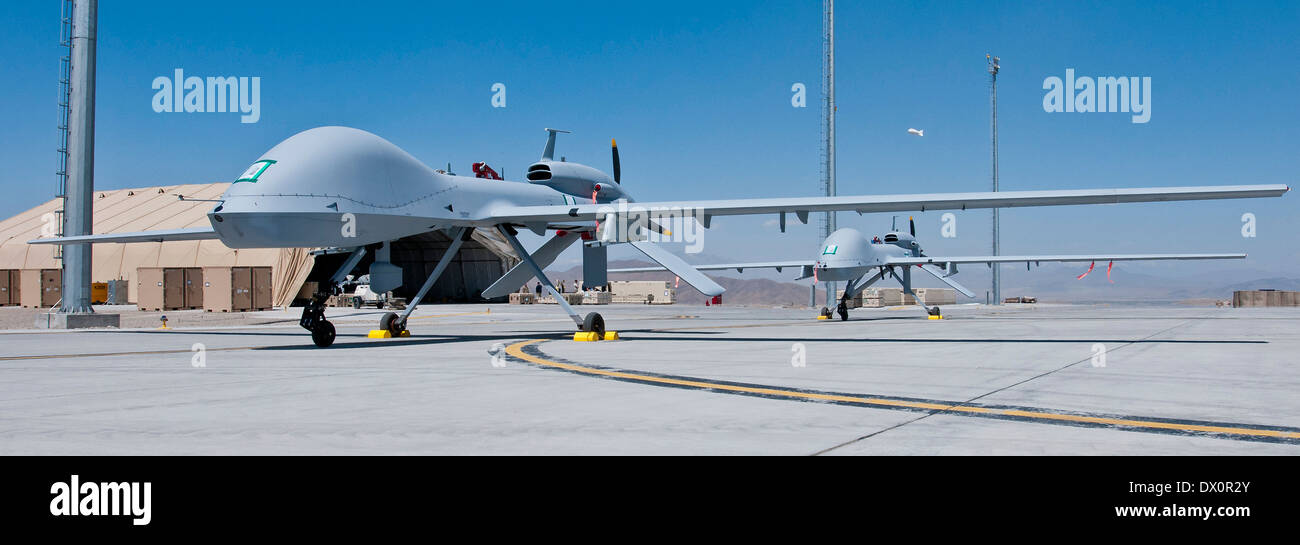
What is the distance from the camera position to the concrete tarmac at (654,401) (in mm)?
5395

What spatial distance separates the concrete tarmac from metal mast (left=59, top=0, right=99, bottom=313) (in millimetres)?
13935

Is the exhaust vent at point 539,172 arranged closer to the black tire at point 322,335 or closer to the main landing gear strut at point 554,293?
the main landing gear strut at point 554,293

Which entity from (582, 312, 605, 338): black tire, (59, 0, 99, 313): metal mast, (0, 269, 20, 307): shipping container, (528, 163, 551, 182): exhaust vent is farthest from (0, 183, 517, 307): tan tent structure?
(582, 312, 605, 338): black tire

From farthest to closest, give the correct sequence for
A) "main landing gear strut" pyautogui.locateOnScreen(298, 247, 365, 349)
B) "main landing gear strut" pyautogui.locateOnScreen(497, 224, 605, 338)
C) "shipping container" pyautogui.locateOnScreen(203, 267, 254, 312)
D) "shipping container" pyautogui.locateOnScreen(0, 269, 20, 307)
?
"shipping container" pyautogui.locateOnScreen(0, 269, 20, 307), "shipping container" pyautogui.locateOnScreen(203, 267, 254, 312), "main landing gear strut" pyautogui.locateOnScreen(497, 224, 605, 338), "main landing gear strut" pyautogui.locateOnScreen(298, 247, 365, 349)

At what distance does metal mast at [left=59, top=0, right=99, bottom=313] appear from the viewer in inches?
1030

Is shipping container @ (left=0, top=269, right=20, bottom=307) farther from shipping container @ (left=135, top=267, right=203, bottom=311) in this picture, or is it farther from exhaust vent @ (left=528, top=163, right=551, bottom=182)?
exhaust vent @ (left=528, top=163, right=551, bottom=182)

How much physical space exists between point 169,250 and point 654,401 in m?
63.7

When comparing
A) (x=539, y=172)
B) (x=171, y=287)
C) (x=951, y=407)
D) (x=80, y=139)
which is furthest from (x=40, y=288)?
(x=951, y=407)

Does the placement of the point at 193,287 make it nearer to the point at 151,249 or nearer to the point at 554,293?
the point at 151,249

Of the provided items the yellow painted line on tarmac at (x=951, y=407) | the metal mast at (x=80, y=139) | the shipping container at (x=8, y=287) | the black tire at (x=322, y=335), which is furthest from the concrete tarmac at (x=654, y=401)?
the shipping container at (x=8, y=287)

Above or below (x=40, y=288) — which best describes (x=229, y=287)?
above

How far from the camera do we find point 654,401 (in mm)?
7699
